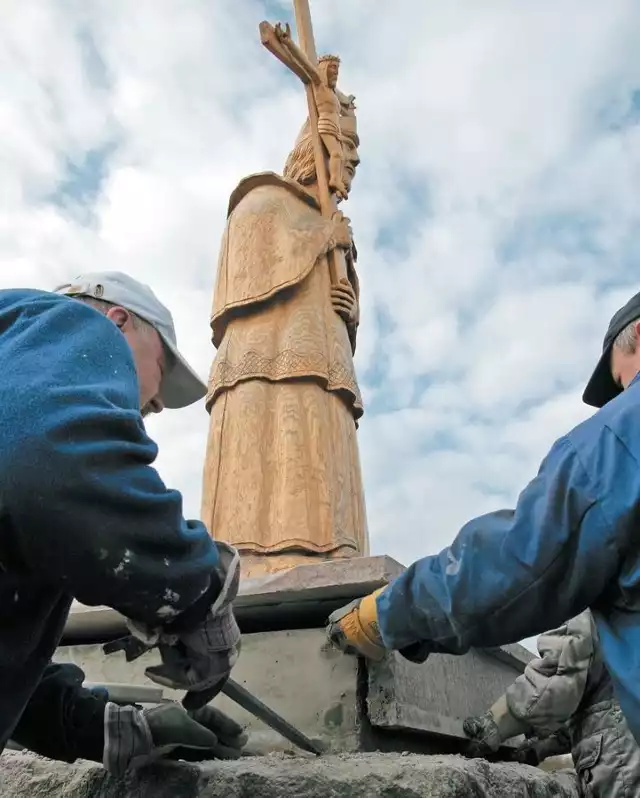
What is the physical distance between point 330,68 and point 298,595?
4960 mm

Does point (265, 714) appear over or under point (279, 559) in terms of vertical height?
under

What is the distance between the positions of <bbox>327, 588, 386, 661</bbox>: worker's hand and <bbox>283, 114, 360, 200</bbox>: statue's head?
13.3 ft

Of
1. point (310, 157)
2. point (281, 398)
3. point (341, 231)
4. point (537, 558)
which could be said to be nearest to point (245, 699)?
point (537, 558)

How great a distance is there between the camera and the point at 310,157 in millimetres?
5828

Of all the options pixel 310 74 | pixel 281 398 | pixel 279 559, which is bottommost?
pixel 279 559

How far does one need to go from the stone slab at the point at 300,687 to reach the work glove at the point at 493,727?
598 millimetres

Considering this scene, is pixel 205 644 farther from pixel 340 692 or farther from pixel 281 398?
pixel 281 398

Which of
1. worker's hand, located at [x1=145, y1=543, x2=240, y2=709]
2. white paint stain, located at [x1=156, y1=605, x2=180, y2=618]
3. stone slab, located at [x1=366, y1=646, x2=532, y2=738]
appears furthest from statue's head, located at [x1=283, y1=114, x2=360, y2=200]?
white paint stain, located at [x1=156, y1=605, x2=180, y2=618]

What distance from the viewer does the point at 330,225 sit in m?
5.28

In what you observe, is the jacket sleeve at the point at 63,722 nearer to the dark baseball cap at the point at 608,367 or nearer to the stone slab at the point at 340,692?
the stone slab at the point at 340,692

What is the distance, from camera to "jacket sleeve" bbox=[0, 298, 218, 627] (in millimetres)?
1334

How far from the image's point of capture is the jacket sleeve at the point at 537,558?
1628 millimetres

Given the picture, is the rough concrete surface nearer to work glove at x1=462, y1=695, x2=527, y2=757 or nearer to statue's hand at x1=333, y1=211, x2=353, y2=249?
work glove at x1=462, y1=695, x2=527, y2=757

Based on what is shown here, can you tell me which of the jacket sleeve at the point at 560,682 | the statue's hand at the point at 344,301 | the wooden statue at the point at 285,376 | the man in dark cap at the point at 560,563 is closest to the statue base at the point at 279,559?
the wooden statue at the point at 285,376
